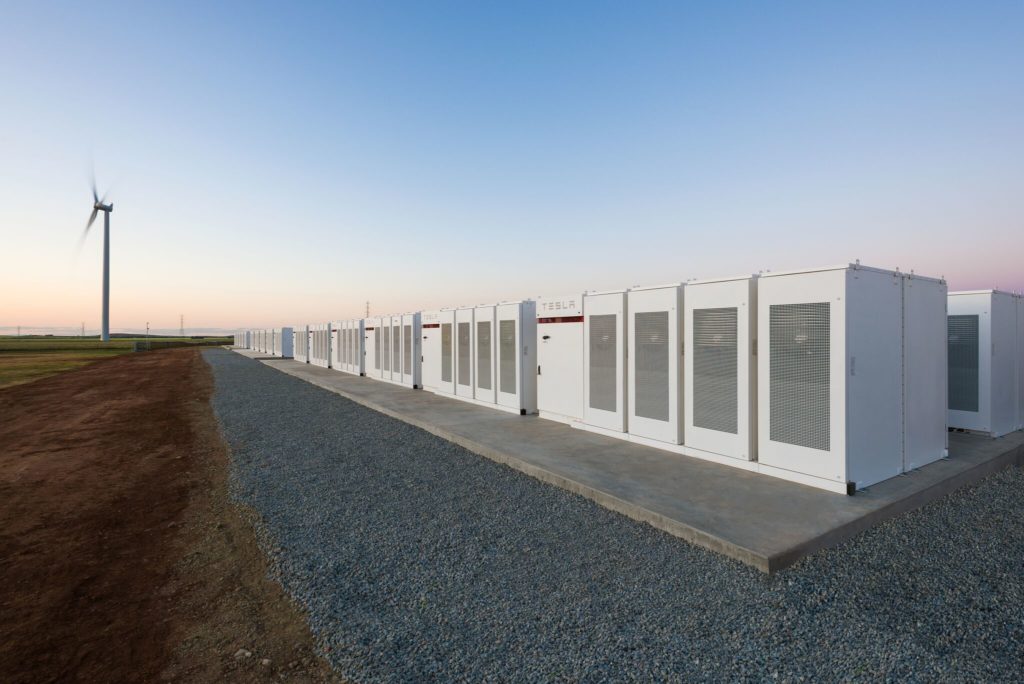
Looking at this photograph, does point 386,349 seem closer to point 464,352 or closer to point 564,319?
point 464,352

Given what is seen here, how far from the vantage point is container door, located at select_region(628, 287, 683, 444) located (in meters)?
6.45

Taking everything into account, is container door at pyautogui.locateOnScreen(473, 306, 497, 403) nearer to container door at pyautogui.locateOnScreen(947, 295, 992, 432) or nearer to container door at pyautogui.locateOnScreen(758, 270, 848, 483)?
container door at pyautogui.locateOnScreen(758, 270, 848, 483)

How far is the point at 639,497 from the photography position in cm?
472

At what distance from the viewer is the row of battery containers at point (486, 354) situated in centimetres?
981

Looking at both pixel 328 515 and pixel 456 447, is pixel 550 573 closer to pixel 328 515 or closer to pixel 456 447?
pixel 328 515

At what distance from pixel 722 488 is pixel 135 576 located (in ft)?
16.8

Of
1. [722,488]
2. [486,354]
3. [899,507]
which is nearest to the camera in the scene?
[899,507]

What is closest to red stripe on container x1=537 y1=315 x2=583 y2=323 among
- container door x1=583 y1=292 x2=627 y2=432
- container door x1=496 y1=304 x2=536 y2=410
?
container door x1=583 y1=292 x2=627 y2=432

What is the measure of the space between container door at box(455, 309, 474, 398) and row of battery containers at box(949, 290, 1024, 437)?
8286 millimetres

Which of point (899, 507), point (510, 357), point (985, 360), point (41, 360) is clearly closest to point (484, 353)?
point (510, 357)

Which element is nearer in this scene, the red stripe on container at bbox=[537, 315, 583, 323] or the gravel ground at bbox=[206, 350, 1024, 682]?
the gravel ground at bbox=[206, 350, 1024, 682]

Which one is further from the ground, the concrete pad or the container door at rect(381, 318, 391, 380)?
the container door at rect(381, 318, 391, 380)

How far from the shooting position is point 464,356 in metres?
11.7

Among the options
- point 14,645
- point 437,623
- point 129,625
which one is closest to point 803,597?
point 437,623
